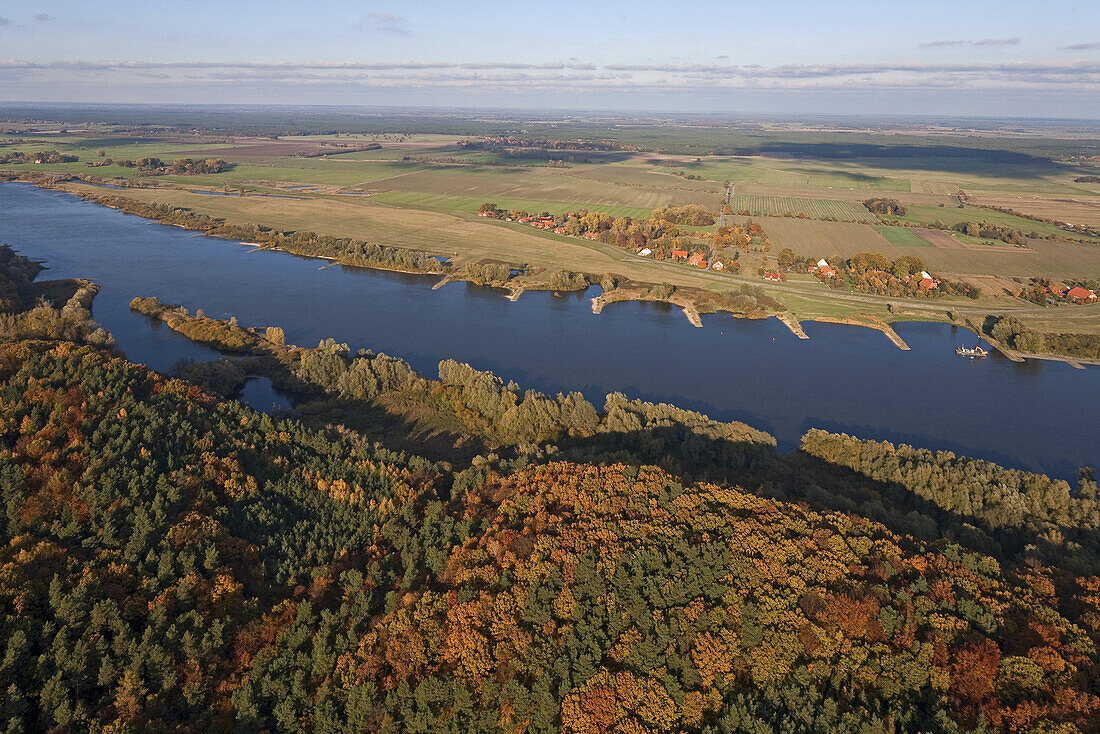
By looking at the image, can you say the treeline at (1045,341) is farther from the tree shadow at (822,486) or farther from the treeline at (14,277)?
the treeline at (14,277)

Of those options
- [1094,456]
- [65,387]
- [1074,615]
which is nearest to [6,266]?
[65,387]

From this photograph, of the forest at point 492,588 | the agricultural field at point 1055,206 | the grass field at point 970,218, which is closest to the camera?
the forest at point 492,588

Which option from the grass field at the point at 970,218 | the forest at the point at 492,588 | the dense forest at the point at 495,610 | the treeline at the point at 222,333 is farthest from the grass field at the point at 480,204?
the dense forest at the point at 495,610

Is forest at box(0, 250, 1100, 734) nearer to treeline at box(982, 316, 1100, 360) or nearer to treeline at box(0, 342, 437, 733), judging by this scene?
treeline at box(0, 342, 437, 733)

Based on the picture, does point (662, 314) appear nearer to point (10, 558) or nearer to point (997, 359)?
point (997, 359)

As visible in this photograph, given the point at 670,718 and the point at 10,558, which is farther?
the point at 10,558

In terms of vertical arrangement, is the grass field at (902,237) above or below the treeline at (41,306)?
above
